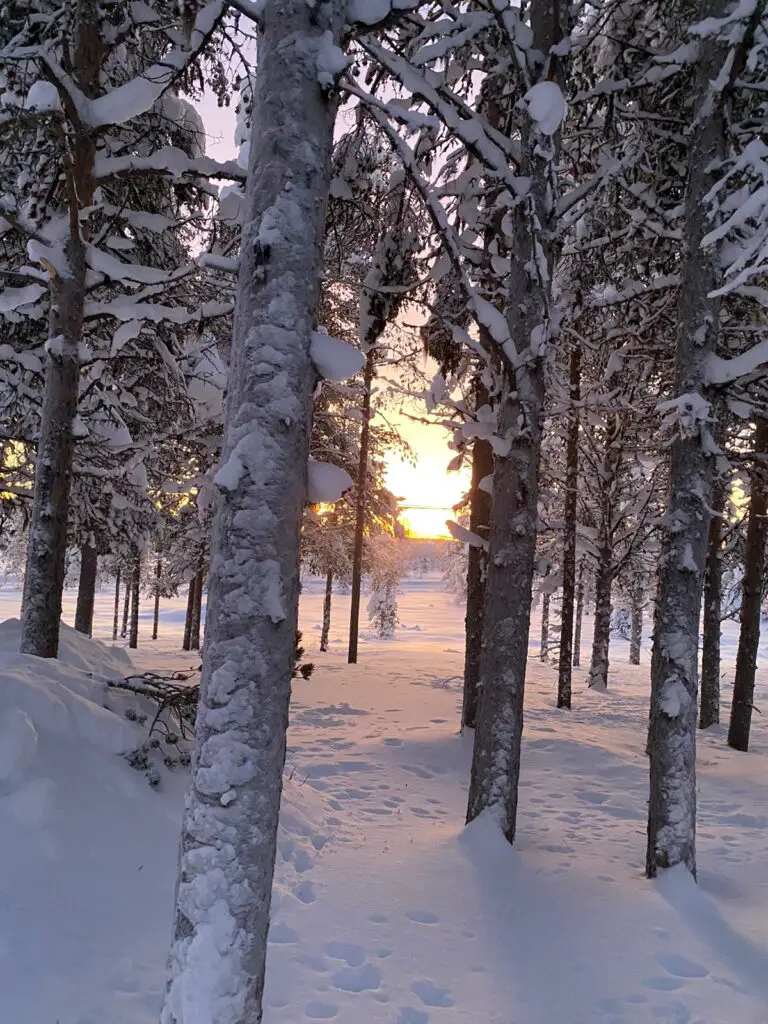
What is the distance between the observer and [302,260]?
257 centimetres

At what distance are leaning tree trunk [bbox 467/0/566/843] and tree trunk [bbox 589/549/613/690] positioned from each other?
1068 cm

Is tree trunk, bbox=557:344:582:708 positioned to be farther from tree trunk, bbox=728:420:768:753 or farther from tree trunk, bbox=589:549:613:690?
tree trunk, bbox=728:420:768:753

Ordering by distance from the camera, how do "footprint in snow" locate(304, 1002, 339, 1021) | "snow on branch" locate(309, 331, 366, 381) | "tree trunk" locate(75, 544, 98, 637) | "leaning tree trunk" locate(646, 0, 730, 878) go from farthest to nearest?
"tree trunk" locate(75, 544, 98, 637) < "leaning tree trunk" locate(646, 0, 730, 878) < "footprint in snow" locate(304, 1002, 339, 1021) < "snow on branch" locate(309, 331, 366, 381)

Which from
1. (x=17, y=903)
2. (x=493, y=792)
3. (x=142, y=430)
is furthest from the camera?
(x=142, y=430)

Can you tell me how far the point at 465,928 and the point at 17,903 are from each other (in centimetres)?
288

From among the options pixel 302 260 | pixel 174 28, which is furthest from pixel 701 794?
pixel 174 28

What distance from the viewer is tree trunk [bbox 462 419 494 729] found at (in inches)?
381

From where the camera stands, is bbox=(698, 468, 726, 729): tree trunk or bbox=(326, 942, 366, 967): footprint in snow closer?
bbox=(326, 942, 366, 967): footprint in snow

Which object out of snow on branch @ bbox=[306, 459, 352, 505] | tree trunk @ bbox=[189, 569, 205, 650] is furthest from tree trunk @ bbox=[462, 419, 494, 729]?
tree trunk @ bbox=[189, 569, 205, 650]

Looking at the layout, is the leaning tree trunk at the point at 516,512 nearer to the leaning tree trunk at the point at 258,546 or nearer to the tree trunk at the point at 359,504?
the leaning tree trunk at the point at 258,546

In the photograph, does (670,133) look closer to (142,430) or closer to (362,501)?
(142,430)

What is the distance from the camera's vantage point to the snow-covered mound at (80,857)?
3285mm

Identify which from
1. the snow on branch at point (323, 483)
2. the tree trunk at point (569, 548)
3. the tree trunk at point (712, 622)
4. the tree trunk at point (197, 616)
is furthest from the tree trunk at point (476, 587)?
the tree trunk at point (197, 616)

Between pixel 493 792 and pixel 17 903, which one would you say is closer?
pixel 17 903
